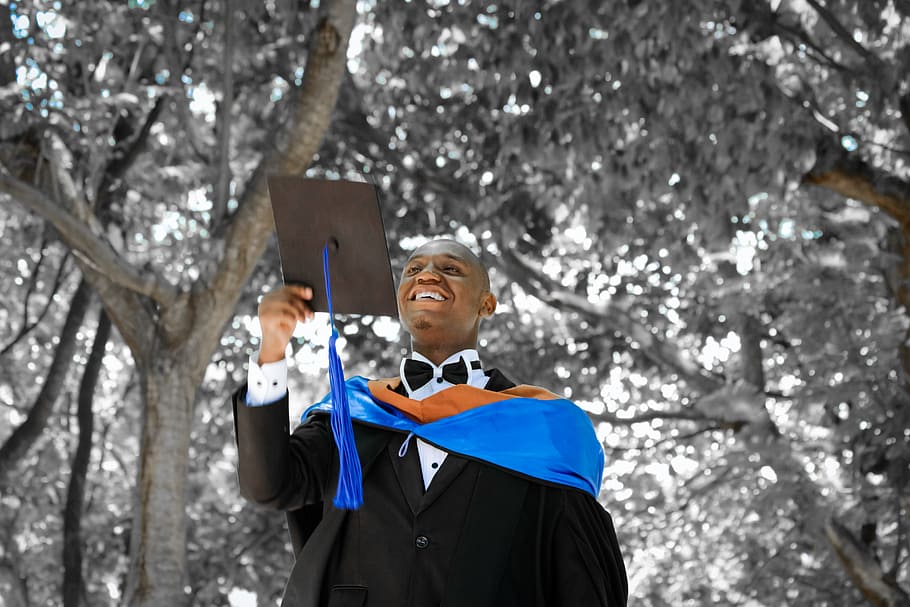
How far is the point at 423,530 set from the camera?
10.2 feet

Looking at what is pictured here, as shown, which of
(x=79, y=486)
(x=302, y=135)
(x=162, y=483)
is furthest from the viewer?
(x=79, y=486)

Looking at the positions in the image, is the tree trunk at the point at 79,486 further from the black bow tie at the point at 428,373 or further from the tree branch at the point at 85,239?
→ the black bow tie at the point at 428,373

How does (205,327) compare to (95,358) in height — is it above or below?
below

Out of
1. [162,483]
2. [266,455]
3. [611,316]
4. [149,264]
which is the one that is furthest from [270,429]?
[611,316]

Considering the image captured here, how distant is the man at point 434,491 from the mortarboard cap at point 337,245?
83mm

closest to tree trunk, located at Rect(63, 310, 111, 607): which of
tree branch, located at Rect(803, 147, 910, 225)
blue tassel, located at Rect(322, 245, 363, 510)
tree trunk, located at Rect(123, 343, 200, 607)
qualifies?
tree trunk, located at Rect(123, 343, 200, 607)

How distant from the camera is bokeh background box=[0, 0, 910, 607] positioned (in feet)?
23.0

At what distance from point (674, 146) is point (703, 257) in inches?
135

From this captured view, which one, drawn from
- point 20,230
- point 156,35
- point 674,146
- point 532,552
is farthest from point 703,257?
point 532,552

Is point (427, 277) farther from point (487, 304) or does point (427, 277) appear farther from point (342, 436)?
point (342, 436)

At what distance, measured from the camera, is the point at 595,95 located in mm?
8281

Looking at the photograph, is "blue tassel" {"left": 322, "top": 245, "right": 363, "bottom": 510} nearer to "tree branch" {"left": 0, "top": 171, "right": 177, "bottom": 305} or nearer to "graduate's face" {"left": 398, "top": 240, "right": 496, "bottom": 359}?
"graduate's face" {"left": 398, "top": 240, "right": 496, "bottom": 359}

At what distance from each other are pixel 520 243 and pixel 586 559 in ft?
26.7

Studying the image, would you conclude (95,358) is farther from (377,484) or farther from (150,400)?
(377,484)
